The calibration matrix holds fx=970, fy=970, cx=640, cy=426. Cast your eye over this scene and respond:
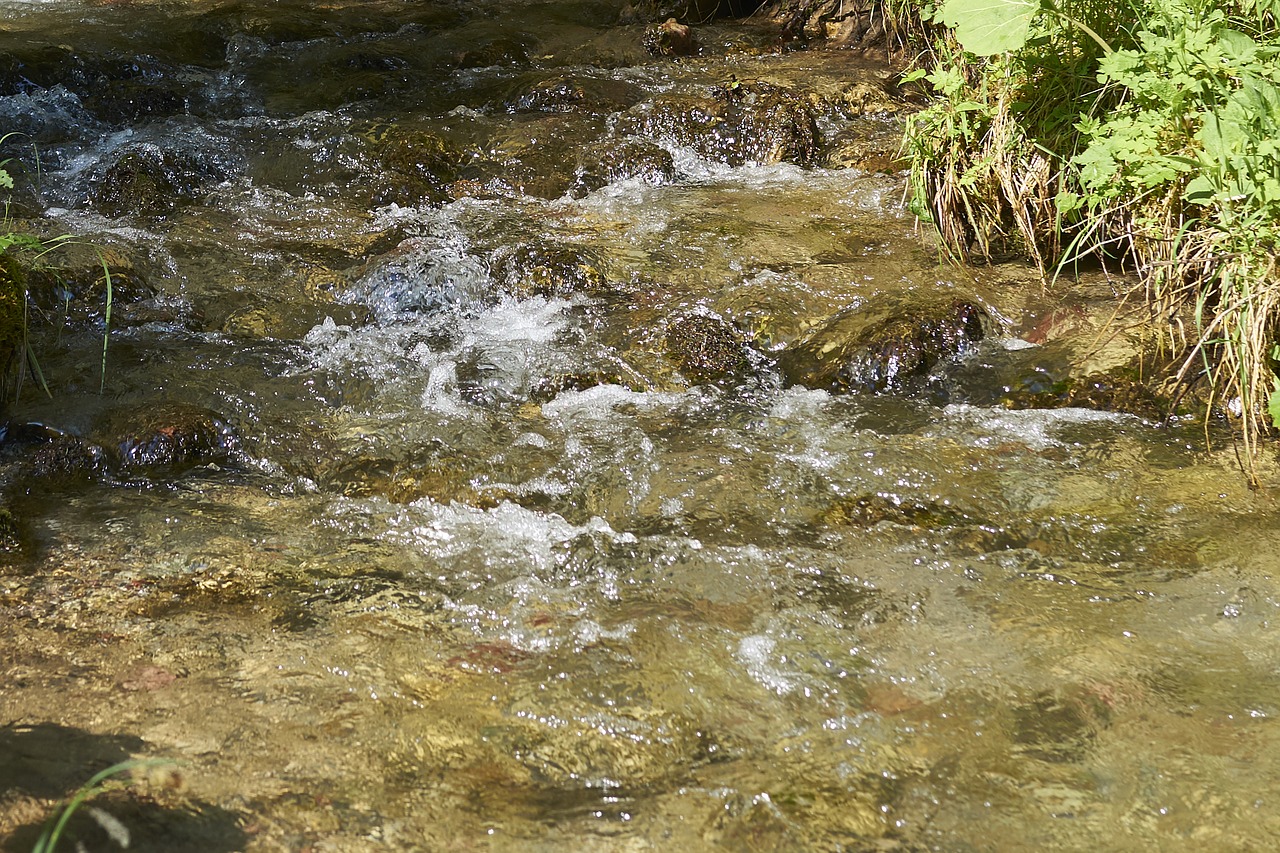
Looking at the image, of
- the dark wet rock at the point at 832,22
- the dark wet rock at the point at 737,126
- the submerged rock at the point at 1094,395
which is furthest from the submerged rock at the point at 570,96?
the submerged rock at the point at 1094,395

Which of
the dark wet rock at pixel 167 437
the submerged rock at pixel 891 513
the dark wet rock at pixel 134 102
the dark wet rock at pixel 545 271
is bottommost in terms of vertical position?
the submerged rock at pixel 891 513

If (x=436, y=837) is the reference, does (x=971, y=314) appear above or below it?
above

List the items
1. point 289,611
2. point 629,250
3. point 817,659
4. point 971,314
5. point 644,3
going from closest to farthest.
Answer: point 817,659 < point 289,611 < point 971,314 < point 629,250 < point 644,3

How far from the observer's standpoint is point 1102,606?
2.63m

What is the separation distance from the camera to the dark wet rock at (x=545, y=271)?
4.83 metres

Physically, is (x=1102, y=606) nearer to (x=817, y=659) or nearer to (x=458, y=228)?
(x=817, y=659)

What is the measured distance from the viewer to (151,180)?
5.90 m

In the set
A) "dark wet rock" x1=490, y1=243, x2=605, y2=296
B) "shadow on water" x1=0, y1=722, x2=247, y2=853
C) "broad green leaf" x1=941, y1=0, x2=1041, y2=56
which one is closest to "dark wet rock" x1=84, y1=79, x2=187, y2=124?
"dark wet rock" x1=490, y1=243, x2=605, y2=296

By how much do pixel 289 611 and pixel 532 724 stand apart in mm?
827

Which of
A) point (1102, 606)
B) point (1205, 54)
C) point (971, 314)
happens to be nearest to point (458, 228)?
point (971, 314)

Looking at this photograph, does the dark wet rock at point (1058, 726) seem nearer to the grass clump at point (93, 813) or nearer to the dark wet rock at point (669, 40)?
the grass clump at point (93, 813)

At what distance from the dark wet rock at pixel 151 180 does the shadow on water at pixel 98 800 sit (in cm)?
448

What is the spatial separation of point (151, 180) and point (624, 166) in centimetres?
289

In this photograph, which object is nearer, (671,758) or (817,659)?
(671,758)
